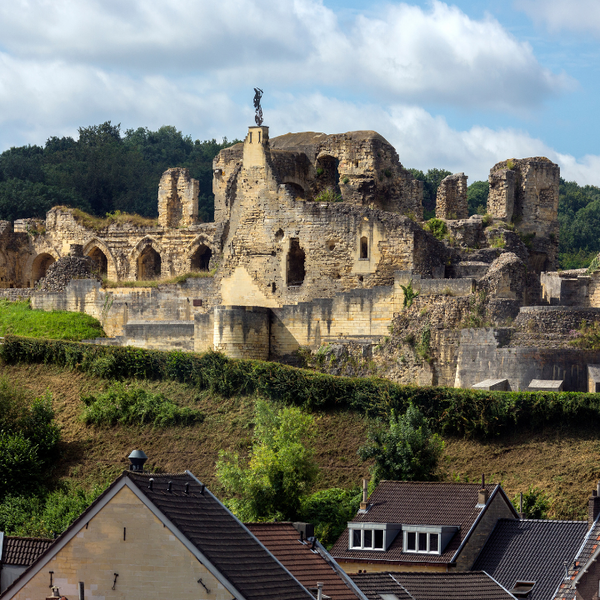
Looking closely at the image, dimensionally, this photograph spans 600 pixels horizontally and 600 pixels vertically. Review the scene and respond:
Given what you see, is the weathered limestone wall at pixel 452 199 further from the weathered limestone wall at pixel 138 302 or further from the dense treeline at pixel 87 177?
the dense treeline at pixel 87 177

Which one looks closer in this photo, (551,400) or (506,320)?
(551,400)

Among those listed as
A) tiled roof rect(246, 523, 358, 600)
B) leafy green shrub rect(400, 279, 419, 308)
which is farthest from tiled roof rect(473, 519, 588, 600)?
leafy green shrub rect(400, 279, 419, 308)

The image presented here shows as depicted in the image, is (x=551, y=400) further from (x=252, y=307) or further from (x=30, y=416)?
(x=30, y=416)

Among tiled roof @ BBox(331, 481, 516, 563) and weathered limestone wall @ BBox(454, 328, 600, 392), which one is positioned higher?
weathered limestone wall @ BBox(454, 328, 600, 392)

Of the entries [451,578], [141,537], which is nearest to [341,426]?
[451,578]

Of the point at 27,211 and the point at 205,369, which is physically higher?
the point at 27,211

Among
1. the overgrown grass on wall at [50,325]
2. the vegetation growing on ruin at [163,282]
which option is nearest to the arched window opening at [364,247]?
the vegetation growing on ruin at [163,282]

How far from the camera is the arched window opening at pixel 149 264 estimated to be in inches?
2272

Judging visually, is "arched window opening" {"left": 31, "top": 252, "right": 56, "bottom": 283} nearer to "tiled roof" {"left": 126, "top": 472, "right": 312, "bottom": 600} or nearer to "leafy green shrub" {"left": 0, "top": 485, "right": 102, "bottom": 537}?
"leafy green shrub" {"left": 0, "top": 485, "right": 102, "bottom": 537}

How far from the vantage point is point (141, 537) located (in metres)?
21.1

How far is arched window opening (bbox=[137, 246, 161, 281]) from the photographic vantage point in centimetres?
5772

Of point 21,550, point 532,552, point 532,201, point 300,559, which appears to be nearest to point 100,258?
point 532,201

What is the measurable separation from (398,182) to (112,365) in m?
14.1

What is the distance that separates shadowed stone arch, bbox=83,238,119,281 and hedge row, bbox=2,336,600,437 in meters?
11.8
